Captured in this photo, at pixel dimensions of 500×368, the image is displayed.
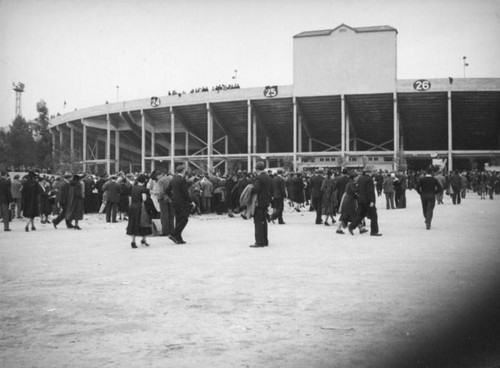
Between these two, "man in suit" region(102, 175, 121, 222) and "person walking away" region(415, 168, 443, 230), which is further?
"man in suit" region(102, 175, 121, 222)

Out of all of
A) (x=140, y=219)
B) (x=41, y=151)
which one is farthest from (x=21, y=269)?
(x=41, y=151)

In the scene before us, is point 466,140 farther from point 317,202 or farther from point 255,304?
point 255,304

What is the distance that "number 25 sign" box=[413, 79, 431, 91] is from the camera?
46.5m

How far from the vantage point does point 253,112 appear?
5212 cm

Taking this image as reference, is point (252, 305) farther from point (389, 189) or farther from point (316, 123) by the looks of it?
point (316, 123)

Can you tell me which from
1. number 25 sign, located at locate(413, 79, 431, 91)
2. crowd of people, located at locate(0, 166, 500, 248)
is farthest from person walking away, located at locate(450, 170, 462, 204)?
number 25 sign, located at locate(413, 79, 431, 91)

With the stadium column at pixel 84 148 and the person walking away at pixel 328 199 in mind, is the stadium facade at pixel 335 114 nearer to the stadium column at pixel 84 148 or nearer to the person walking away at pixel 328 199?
the stadium column at pixel 84 148

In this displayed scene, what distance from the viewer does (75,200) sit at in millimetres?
15945

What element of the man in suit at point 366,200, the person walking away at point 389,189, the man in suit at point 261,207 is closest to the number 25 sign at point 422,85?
the person walking away at point 389,189

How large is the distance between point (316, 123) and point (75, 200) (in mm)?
41633

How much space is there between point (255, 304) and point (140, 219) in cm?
568

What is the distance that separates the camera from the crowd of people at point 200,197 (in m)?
11.4

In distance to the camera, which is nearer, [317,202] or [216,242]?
[216,242]

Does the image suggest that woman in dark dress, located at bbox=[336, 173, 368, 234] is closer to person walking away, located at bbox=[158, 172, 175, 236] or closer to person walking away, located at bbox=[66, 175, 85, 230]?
person walking away, located at bbox=[158, 172, 175, 236]
